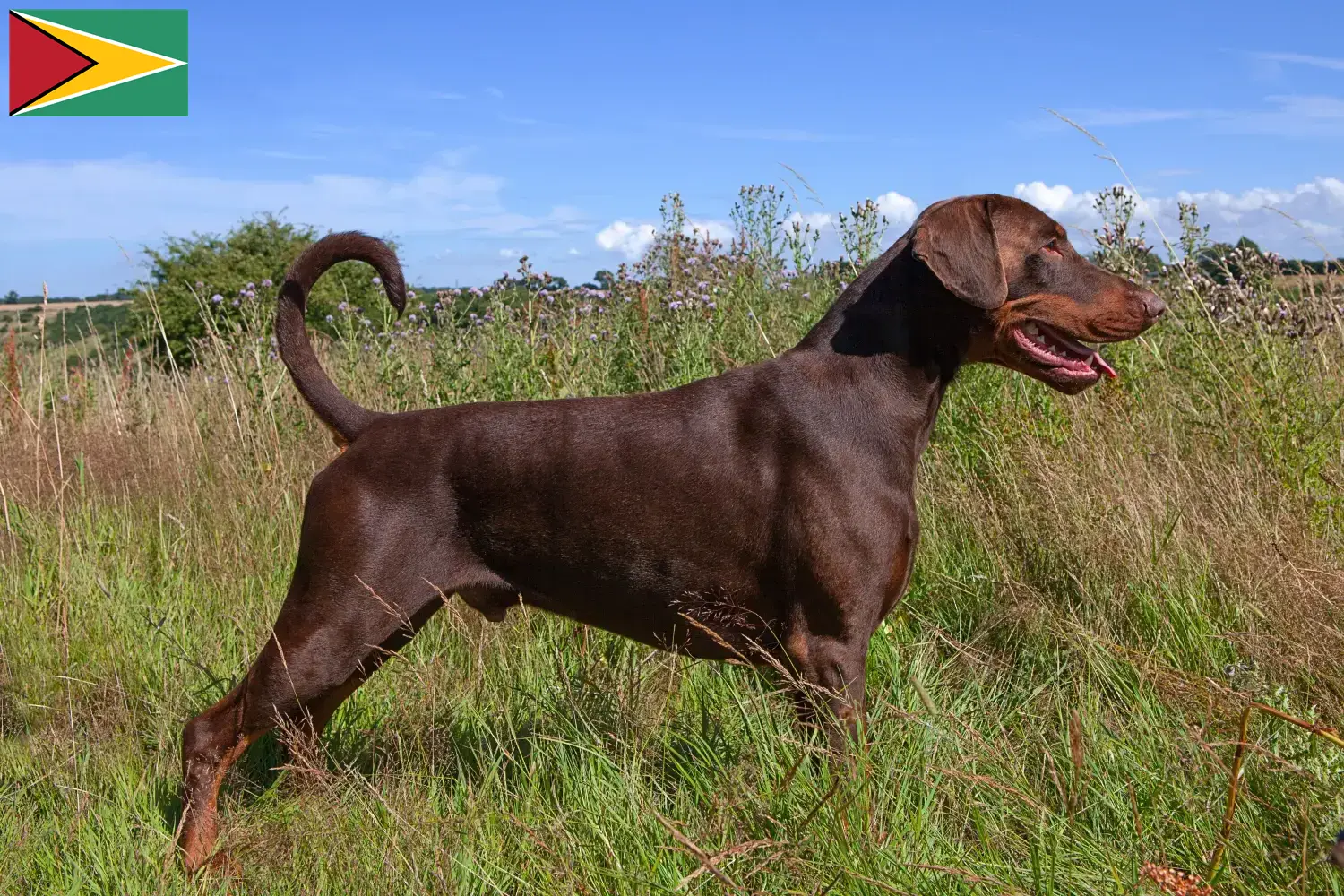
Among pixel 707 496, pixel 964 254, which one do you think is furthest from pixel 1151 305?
pixel 707 496

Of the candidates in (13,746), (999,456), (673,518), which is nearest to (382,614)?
(673,518)

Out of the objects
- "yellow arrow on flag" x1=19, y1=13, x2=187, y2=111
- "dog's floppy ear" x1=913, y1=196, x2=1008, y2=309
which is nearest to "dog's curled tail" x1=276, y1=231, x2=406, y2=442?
"dog's floppy ear" x1=913, y1=196, x2=1008, y2=309

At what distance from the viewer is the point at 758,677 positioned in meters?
3.23

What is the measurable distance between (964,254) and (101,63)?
5248 mm

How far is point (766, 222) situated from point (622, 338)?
4.64 feet

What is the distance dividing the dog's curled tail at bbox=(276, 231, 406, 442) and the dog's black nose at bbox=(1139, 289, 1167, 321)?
2357 mm

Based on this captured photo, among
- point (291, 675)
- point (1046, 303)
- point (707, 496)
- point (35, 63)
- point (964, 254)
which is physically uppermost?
point (35, 63)

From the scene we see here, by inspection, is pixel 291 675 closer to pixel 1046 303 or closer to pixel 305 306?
pixel 305 306

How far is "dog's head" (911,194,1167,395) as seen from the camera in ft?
10.5

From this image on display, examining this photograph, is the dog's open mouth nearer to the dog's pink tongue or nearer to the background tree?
the dog's pink tongue

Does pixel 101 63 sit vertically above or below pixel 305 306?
above

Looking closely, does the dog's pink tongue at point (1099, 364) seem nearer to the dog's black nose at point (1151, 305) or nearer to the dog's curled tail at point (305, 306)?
the dog's black nose at point (1151, 305)

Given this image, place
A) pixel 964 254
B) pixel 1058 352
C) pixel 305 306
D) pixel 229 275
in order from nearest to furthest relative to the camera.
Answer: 1. pixel 964 254
2. pixel 1058 352
3. pixel 305 306
4. pixel 229 275

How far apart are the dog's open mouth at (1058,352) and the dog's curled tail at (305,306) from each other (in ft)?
6.53
